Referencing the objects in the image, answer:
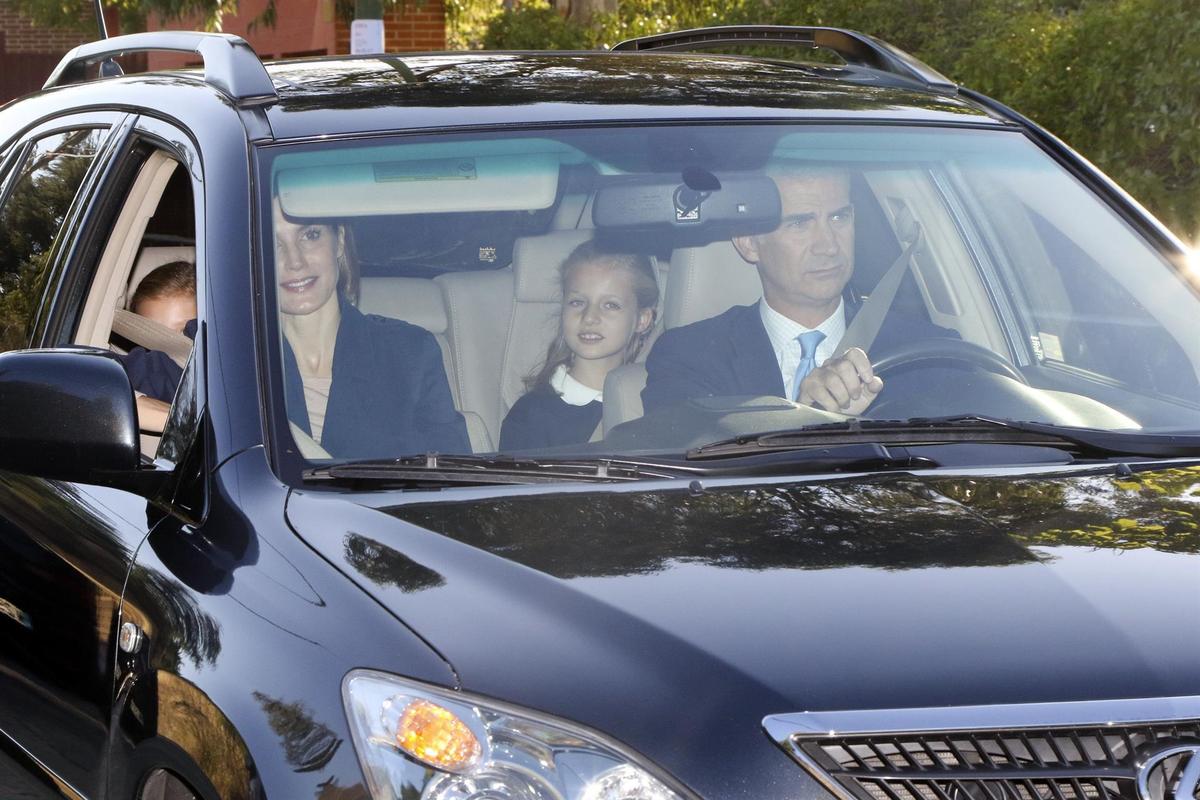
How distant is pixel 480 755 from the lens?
2.20 metres

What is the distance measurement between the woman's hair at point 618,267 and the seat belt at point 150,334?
99 cm

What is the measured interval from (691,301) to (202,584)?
4.42 ft

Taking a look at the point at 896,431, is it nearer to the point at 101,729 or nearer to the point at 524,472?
the point at 524,472

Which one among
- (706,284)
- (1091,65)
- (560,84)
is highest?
(560,84)

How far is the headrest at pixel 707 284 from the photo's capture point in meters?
3.69

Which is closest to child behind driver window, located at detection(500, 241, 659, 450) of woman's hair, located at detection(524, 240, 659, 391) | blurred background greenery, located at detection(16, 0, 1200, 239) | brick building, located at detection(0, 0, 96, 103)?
woman's hair, located at detection(524, 240, 659, 391)

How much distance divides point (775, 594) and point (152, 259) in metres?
2.53

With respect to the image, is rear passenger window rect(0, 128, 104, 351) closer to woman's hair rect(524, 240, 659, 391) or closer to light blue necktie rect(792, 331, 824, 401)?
woman's hair rect(524, 240, 659, 391)

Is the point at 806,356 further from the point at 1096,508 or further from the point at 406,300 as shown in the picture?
the point at 1096,508

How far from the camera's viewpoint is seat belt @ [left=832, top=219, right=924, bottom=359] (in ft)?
12.0

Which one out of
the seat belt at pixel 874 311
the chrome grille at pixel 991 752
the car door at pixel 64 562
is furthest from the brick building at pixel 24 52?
the chrome grille at pixel 991 752

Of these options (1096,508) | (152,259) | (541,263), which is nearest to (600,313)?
(541,263)

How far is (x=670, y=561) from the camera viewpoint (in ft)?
8.34

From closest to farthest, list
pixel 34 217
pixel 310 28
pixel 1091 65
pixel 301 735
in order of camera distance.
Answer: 1. pixel 301 735
2. pixel 34 217
3. pixel 1091 65
4. pixel 310 28
